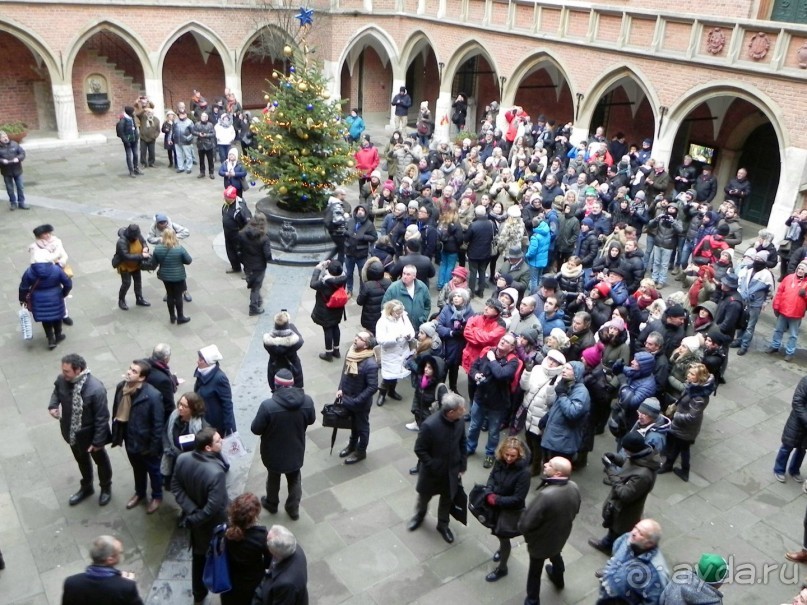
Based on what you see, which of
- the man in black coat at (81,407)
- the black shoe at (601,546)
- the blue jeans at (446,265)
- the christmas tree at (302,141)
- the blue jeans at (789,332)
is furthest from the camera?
the christmas tree at (302,141)

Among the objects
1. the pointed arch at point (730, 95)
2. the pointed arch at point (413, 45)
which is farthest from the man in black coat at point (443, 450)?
the pointed arch at point (413, 45)

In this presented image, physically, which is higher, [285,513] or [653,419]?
[653,419]

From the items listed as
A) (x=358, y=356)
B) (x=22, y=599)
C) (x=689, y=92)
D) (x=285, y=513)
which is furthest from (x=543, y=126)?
(x=22, y=599)

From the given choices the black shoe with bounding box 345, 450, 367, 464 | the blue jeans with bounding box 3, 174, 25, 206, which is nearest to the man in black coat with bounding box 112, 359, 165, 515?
the black shoe with bounding box 345, 450, 367, 464

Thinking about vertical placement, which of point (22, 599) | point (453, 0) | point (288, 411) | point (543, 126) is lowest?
point (22, 599)

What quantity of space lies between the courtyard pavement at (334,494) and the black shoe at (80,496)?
112mm

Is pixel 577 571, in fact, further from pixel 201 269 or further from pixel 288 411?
pixel 201 269

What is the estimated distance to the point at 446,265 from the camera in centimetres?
1203

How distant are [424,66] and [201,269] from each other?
18.0 meters

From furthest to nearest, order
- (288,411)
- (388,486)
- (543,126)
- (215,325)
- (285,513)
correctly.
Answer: (543,126)
(215,325)
(388,486)
(285,513)
(288,411)

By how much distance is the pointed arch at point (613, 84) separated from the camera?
17484 millimetres

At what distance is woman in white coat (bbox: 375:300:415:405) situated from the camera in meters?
8.19

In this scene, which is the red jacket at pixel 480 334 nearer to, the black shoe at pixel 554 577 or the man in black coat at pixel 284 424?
the man in black coat at pixel 284 424

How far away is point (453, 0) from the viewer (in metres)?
22.7
